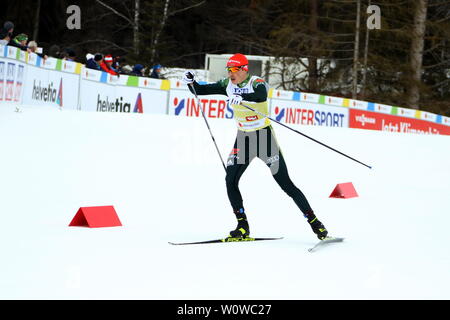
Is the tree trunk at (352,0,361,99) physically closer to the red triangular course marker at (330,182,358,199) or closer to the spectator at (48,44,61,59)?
the spectator at (48,44,61,59)

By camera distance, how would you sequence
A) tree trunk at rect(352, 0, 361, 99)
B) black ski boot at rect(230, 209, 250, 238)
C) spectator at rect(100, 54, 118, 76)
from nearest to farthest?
black ski boot at rect(230, 209, 250, 238), spectator at rect(100, 54, 118, 76), tree trunk at rect(352, 0, 361, 99)

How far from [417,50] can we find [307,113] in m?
12.8

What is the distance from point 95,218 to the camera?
28.4ft

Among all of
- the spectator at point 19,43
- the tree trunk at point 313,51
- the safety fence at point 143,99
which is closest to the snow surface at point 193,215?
the safety fence at point 143,99

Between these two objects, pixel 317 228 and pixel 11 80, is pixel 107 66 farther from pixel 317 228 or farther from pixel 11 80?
pixel 317 228

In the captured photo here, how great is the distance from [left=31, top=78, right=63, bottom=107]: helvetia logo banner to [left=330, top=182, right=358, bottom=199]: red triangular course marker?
28.9 feet

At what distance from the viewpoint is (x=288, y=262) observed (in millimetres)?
7109

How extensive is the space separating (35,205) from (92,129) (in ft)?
21.4

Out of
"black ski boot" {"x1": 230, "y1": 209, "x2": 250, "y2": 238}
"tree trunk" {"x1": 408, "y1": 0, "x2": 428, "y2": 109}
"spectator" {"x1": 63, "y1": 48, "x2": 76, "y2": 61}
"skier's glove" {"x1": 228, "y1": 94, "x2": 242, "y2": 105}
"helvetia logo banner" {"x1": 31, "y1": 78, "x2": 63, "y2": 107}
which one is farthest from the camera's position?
"tree trunk" {"x1": 408, "y1": 0, "x2": 428, "y2": 109}

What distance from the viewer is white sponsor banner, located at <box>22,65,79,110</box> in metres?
18.2

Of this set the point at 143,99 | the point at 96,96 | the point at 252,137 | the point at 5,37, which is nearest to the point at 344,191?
the point at 252,137

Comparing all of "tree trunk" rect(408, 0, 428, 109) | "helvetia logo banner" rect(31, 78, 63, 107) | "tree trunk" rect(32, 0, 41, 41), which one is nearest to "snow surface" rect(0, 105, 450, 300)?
"helvetia logo banner" rect(31, 78, 63, 107)
